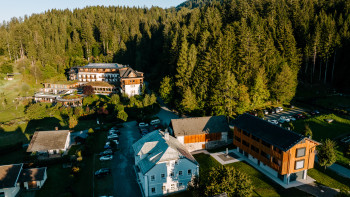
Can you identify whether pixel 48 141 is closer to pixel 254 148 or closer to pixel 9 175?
pixel 9 175

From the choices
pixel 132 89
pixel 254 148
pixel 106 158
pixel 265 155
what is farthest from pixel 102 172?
pixel 132 89

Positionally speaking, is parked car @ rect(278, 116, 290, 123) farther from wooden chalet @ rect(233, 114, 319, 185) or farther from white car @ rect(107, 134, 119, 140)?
white car @ rect(107, 134, 119, 140)

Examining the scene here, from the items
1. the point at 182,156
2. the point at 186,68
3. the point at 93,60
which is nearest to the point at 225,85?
the point at 186,68

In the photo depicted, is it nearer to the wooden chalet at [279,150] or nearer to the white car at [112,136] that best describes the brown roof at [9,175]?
the white car at [112,136]

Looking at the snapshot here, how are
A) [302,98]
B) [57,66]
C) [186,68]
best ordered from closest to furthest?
[186,68]
[302,98]
[57,66]

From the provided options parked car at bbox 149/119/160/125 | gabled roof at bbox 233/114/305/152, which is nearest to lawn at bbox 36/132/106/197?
parked car at bbox 149/119/160/125

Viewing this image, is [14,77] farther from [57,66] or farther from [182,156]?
[182,156]
